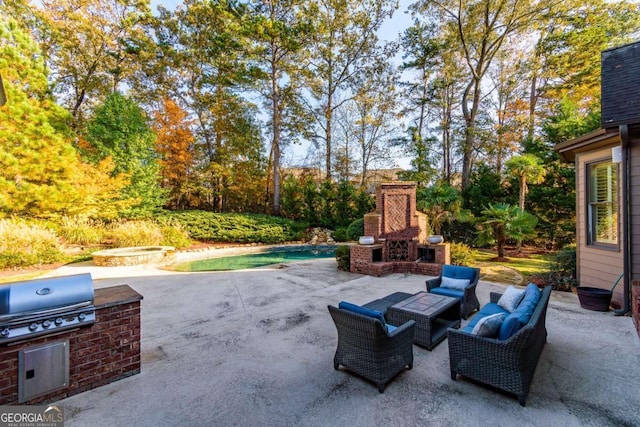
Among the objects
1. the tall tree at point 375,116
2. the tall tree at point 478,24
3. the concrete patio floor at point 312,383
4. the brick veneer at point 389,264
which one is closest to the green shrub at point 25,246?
the concrete patio floor at point 312,383

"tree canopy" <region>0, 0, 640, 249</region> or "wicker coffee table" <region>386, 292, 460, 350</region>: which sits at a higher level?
"tree canopy" <region>0, 0, 640, 249</region>

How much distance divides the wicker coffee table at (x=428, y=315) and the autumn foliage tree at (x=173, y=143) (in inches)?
622

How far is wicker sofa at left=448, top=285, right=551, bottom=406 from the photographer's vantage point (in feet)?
7.61

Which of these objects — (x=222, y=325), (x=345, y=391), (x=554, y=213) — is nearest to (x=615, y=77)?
(x=345, y=391)

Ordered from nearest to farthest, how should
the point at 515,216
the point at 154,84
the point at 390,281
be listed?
the point at 390,281 < the point at 515,216 < the point at 154,84

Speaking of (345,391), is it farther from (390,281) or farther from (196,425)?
(390,281)

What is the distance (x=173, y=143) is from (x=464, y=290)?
Answer: 17360mm

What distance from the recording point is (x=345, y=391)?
8.36ft

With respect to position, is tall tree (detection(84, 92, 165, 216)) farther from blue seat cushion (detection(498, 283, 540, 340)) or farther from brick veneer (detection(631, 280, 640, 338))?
brick veneer (detection(631, 280, 640, 338))

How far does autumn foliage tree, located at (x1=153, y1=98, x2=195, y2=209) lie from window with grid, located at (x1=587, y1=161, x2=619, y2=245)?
17.6m

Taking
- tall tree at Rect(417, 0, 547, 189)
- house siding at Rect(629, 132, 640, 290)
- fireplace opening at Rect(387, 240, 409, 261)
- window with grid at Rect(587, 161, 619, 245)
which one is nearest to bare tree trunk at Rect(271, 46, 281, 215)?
tall tree at Rect(417, 0, 547, 189)

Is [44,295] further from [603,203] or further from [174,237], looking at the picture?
[174,237]

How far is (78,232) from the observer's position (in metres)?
10.1

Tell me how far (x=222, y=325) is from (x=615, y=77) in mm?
8004
